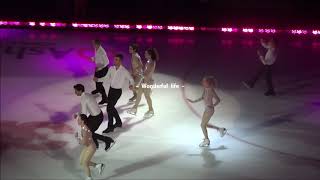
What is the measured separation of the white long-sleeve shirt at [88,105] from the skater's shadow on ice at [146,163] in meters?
1.14

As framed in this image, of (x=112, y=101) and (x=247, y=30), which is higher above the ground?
(x=247, y=30)

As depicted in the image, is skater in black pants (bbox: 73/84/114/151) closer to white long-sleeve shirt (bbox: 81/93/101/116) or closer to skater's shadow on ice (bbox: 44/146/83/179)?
white long-sleeve shirt (bbox: 81/93/101/116)

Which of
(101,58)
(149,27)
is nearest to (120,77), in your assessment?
(101,58)

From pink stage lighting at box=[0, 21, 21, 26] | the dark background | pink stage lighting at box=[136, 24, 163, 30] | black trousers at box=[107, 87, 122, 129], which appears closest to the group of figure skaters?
black trousers at box=[107, 87, 122, 129]

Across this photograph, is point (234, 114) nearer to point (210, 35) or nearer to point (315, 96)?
point (315, 96)

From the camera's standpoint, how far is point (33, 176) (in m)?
11.3

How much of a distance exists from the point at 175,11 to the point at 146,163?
40.9 feet

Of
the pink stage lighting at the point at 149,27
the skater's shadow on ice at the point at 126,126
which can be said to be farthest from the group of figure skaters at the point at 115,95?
the pink stage lighting at the point at 149,27

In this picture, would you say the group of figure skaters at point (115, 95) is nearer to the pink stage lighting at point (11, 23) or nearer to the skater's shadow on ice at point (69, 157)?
the skater's shadow on ice at point (69, 157)

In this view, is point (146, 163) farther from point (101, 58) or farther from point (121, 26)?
point (121, 26)

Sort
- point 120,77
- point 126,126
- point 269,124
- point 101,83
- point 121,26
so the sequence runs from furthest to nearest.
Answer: point 121,26 → point 101,83 → point 269,124 → point 126,126 → point 120,77

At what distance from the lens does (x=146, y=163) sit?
11.9 metres

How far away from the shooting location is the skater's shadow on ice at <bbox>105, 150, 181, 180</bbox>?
11.5 m

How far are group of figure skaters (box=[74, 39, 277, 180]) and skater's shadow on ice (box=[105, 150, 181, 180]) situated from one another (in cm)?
42
